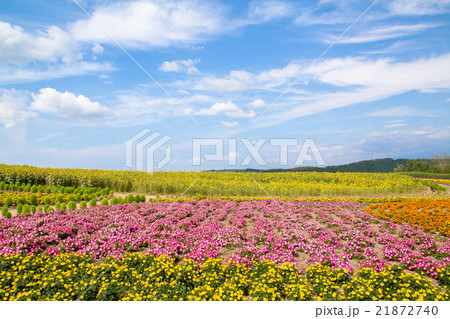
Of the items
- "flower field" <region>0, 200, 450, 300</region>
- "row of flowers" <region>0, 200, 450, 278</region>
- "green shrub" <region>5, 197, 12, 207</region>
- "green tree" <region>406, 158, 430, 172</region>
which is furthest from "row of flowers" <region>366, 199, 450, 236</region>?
"green tree" <region>406, 158, 430, 172</region>

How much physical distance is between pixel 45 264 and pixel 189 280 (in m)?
3.51

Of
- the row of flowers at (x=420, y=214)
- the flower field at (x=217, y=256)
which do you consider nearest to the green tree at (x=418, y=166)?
the row of flowers at (x=420, y=214)

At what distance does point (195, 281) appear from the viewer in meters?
5.71

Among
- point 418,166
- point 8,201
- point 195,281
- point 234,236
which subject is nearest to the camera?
point 195,281

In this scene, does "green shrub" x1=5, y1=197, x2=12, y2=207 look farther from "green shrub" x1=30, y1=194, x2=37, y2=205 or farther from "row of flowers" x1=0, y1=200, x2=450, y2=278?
"row of flowers" x1=0, y1=200, x2=450, y2=278

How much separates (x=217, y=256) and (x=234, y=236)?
1325mm

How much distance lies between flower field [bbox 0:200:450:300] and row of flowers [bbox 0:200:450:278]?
3 cm

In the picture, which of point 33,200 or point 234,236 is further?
point 33,200

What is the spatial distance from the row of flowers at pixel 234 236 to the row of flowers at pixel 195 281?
21.0 inches

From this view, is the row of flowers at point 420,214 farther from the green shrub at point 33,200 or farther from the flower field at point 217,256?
the green shrub at point 33,200

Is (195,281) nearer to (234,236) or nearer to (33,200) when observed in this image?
(234,236)

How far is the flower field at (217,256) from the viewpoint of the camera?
5.31 m

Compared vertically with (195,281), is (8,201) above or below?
above

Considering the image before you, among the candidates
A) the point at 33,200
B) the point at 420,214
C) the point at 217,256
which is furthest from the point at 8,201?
the point at 420,214
